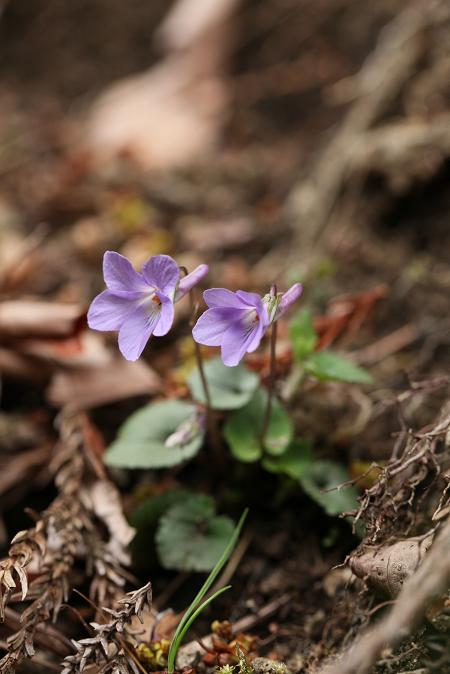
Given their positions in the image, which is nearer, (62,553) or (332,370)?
(62,553)

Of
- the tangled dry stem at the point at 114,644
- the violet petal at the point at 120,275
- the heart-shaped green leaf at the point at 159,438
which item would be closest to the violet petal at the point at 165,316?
the violet petal at the point at 120,275

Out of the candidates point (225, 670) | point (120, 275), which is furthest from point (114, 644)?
point (120, 275)

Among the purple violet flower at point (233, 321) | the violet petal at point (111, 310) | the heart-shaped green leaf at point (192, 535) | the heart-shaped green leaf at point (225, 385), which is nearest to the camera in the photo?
the purple violet flower at point (233, 321)

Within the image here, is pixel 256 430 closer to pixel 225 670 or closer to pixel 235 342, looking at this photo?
pixel 235 342

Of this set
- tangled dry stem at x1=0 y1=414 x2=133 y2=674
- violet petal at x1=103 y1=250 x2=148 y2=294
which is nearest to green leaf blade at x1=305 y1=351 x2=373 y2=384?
violet petal at x1=103 y1=250 x2=148 y2=294

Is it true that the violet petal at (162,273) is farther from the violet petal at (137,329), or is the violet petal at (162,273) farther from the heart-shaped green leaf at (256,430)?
the heart-shaped green leaf at (256,430)

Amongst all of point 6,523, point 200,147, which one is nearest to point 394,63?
point 200,147

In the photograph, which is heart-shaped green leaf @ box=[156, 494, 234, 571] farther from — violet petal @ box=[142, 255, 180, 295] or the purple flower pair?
violet petal @ box=[142, 255, 180, 295]
